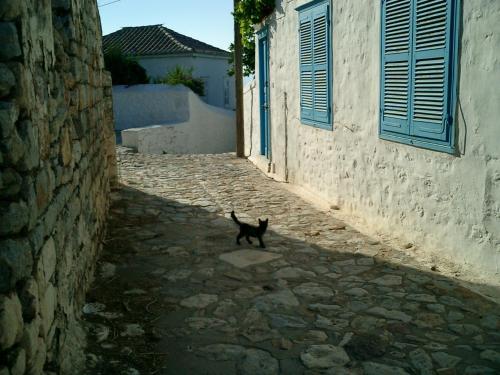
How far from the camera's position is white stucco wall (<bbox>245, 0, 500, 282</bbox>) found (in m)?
4.43

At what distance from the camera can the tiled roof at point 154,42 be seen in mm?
29938

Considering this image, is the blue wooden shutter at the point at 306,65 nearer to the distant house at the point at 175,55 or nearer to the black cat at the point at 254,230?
the black cat at the point at 254,230

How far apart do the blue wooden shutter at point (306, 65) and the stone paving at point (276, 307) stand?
238 centimetres

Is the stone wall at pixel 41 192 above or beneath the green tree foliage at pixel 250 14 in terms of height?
beneath

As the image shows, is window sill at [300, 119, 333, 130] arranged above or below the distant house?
below

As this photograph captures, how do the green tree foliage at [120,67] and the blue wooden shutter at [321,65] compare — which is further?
the green tree foliage at [120,67]

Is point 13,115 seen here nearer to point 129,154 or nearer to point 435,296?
point 435,296

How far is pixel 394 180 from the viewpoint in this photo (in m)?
5.94

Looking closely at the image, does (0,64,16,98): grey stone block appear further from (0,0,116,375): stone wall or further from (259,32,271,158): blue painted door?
(259,32,271,158): blue painted door

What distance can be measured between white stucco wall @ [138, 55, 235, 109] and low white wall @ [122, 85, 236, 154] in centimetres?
823

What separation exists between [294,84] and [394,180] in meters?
3.98

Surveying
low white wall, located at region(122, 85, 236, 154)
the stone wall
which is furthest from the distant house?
the stone wall

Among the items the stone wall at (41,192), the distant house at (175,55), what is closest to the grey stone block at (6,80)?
the stone wall at (41,192)

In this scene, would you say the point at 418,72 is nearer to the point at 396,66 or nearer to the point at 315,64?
the point at 396,66
